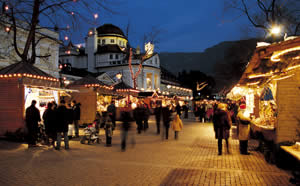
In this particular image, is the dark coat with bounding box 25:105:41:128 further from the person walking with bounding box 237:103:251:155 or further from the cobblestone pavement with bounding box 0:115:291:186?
the person walking with bounding box 237:103:251:155

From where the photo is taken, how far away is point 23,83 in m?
11.7

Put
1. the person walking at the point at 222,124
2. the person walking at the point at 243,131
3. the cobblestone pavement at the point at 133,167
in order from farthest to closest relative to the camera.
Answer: the person walking at the point at 222,124 < the person walking at the point at 243,131 < the cobblestone pavement at the point at 133,167

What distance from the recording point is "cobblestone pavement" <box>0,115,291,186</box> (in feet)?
19.1

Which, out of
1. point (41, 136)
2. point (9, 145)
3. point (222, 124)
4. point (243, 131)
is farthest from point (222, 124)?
point (9, 145)

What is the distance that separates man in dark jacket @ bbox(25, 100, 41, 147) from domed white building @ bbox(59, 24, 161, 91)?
154 ft

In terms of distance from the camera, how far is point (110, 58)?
202 feet

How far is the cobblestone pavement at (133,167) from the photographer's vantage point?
229 inches

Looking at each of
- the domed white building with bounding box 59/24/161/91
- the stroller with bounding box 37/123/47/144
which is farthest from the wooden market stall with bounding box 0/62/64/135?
the domed white building with bounding box 59/24/161/91

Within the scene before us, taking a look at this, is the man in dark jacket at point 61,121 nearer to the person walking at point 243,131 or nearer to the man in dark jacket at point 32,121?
the man in dark jacket at point 32,121

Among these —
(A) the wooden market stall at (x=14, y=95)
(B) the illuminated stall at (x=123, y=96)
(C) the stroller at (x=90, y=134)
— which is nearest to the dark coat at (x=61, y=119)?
(C) the stroller at (x=90, y=134)

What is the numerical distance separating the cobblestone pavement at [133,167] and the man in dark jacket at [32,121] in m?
0.38

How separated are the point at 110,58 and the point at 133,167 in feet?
184

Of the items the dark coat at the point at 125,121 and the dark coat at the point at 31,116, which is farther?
the dark coat at the point at 125,121

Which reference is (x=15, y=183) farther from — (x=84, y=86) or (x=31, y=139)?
(x=84, y=86)
